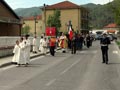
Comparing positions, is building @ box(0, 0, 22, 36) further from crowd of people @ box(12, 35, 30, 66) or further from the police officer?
crowd of people @ box(12, 35, 30, 66)

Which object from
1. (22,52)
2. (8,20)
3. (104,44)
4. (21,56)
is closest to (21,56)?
(21,56)

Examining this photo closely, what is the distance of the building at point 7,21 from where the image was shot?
66.2 m

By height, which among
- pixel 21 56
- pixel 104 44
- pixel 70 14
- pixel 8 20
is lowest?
pixel 21 56

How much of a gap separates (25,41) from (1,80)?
7878 mm

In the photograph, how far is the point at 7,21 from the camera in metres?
65.1

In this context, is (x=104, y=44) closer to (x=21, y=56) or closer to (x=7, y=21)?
(x=21, y=56)

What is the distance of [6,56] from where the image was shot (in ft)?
103

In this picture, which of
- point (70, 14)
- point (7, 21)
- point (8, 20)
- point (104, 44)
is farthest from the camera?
point (70, 14)

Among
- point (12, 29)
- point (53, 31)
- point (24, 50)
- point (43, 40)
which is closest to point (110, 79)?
point (24, 50)

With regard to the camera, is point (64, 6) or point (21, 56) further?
point (64, 6)

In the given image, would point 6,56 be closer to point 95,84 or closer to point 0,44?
point 0,44

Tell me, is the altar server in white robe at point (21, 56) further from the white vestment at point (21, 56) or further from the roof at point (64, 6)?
the roof at point (64, 6)

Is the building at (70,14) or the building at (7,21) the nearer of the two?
the building at (7,21)

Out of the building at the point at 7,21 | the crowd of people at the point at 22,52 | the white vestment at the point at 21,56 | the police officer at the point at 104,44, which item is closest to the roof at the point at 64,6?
the building at the point at 7,21
